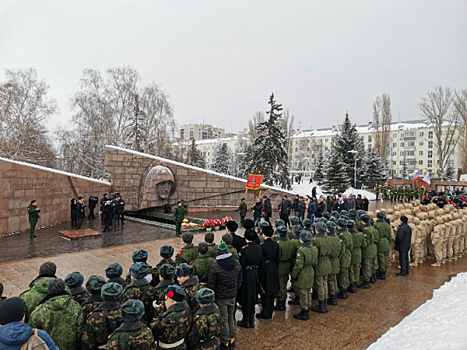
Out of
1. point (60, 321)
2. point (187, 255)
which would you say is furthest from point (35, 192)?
point (60, 321)

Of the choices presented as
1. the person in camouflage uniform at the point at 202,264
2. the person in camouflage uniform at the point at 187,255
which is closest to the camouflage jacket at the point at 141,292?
the person in camouflage uniform at the point at 202,264

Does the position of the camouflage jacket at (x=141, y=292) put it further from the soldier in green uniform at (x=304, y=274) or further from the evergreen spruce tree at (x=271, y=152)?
the evergreen spruce tree at (x=271, y=152)

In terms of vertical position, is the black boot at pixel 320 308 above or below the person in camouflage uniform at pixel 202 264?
below

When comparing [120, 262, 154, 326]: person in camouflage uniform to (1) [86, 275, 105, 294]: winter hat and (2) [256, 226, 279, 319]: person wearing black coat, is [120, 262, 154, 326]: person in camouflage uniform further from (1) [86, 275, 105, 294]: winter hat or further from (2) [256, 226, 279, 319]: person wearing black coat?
(2) [256, 226, 279, 319]: person wearing black coat

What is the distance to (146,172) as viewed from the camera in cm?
1659

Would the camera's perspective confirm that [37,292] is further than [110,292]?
Yes

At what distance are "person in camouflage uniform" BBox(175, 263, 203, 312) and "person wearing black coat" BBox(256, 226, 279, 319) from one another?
1.66 meters

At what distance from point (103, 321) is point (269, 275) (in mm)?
2774

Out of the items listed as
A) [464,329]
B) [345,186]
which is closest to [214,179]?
[464,329]

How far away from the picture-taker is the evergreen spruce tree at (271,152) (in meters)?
29.2

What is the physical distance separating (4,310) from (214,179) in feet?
50.7

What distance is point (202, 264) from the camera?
14.5 ft

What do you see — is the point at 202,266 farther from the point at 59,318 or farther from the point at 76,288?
the point at 59,318

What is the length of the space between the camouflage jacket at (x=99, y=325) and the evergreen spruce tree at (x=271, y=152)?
26.4 metres
